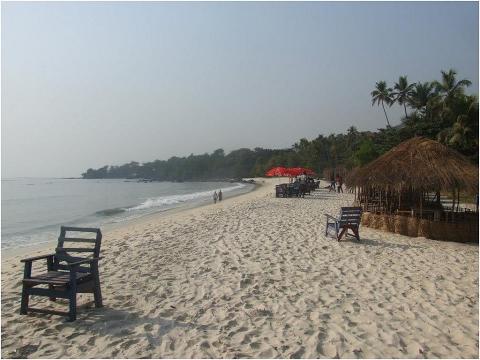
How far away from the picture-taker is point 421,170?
10742 millimetres

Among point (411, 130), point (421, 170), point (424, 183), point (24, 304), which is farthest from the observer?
point (411, 130)

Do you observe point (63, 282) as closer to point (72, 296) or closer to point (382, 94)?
point (72, 296)

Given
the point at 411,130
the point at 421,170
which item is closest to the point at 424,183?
the point at 421,170

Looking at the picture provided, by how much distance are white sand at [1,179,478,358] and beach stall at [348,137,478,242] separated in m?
1.32

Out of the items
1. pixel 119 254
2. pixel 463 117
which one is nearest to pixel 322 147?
pixel 463 117

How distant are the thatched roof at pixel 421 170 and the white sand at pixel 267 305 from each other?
2.24m

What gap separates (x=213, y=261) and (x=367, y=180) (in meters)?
6.40

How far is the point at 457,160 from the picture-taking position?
440 inches

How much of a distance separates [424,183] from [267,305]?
7.35m

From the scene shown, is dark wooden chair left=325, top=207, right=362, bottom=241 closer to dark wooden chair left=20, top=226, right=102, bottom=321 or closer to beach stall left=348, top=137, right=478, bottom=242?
beach stall left=348, top=137, right=478, bottom=242

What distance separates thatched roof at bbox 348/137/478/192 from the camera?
10.4m

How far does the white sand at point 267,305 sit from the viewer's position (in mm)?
3881

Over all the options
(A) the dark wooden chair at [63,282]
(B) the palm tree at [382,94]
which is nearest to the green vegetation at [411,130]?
(B) the palm tree at [382,94]

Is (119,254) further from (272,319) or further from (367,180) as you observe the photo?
(367,180)
